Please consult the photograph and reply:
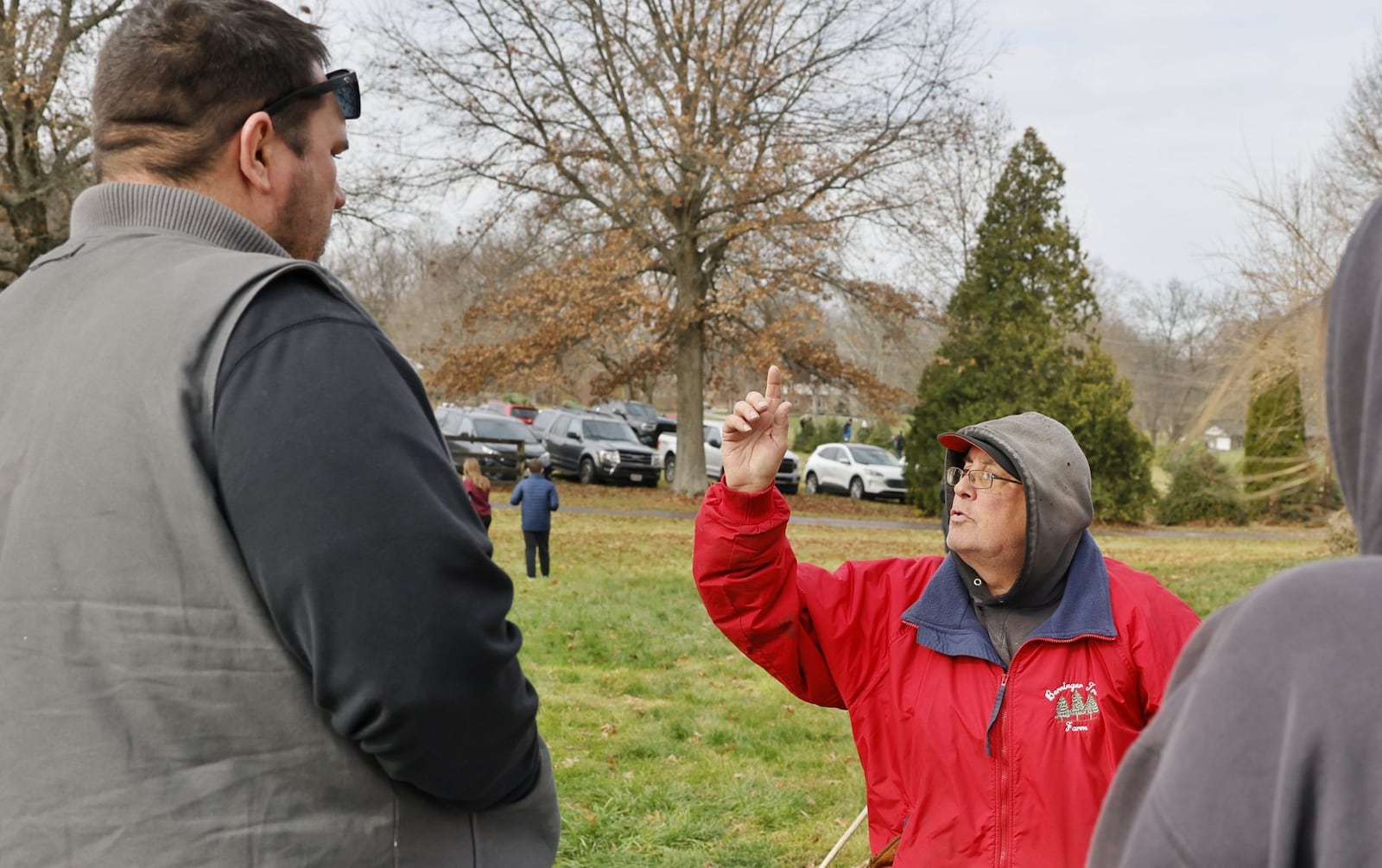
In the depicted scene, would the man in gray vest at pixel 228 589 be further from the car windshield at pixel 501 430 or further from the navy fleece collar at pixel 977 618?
the car windshield at pixel 501 430

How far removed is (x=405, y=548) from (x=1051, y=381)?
2951 centimetres

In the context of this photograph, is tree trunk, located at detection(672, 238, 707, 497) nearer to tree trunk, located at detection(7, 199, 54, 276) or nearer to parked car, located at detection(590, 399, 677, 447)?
parked car, located at detection(590, 399, 677, 447)

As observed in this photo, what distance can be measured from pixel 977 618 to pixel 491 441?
87.3 feet

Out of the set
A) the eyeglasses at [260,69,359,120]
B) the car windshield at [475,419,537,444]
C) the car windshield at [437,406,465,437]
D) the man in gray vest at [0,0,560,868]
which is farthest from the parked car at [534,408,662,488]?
the man in gray vest at [0,0,560,868]

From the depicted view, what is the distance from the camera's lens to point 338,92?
2121 mm

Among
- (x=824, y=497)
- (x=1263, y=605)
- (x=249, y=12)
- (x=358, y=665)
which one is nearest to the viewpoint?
(x=1263, y=605)

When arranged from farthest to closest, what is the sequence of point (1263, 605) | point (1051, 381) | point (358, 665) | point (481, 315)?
point (1051, 381) < point (481, 315) < point (358, 665) < point (1263, 605)

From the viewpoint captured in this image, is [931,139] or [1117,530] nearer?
[931,139]

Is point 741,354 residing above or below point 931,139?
below

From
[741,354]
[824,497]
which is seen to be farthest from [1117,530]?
[741,354]

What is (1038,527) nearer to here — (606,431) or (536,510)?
(536,510)

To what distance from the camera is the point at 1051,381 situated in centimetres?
2967

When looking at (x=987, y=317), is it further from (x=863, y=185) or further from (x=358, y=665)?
(x=358, y=665)

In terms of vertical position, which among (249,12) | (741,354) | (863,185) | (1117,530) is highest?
(863,185)
